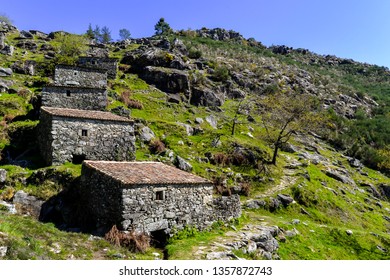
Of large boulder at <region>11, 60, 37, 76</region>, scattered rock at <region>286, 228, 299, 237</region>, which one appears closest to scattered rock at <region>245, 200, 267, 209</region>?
scattered rock at <region>286, 228, 299, 237</region>

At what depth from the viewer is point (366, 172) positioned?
4612cm

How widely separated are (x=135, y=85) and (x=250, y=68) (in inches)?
1656

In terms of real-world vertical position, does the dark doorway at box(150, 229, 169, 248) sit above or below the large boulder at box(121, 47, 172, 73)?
below

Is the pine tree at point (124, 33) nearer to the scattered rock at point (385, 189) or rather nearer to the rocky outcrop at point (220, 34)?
the rocky outcrop at point (220, 34)

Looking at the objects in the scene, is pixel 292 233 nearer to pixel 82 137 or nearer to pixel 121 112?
pixel 82 137

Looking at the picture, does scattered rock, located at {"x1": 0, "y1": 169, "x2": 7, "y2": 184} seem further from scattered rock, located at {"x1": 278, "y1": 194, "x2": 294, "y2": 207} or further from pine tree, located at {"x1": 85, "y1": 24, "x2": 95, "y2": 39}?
pine tree, located at {"x1": 85, "y1": 24, "x2": 95, "y2": 39}

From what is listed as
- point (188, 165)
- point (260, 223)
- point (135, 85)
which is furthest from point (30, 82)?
point (260, 223)

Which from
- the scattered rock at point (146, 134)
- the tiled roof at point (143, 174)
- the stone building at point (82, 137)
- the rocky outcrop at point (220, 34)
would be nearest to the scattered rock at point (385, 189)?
the scattered rock at point (146, 134)

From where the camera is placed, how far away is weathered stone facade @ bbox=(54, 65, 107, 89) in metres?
31.0

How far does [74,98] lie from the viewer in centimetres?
2736

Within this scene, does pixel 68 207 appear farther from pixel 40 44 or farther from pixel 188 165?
pixel 40 44

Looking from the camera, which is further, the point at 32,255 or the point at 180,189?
the point at 180,189

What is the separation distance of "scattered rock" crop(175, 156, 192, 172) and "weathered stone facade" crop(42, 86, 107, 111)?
797cm

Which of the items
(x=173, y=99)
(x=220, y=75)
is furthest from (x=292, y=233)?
(x=220, y=75)
